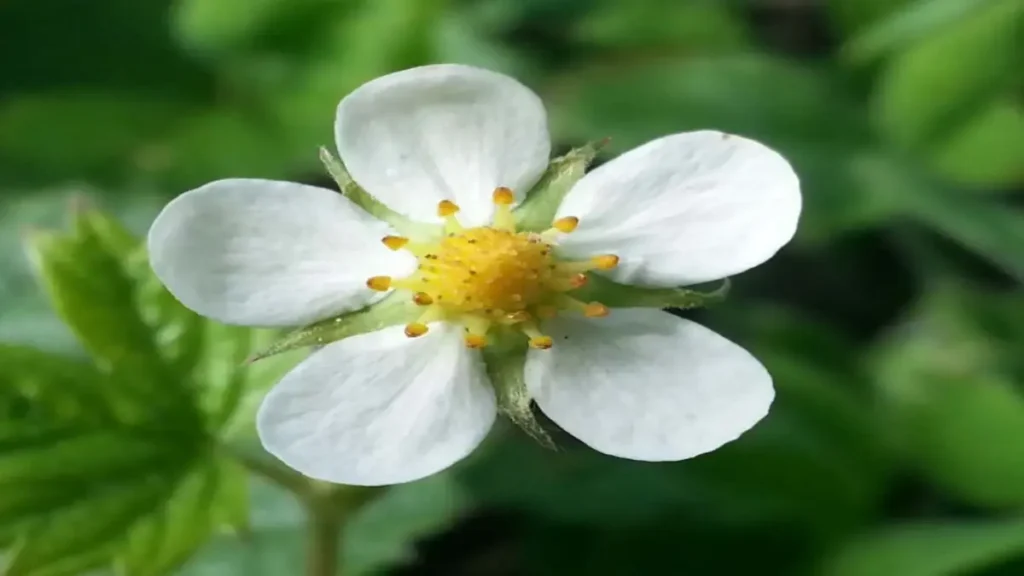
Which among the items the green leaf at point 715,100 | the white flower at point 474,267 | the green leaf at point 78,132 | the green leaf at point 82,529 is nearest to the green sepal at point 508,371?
the white flower at point 474,267

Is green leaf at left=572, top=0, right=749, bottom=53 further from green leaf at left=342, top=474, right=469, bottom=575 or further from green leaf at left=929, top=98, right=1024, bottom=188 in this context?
green leaf at left=342, top=474, right=469, bottom=575

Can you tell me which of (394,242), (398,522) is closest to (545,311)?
(394,242)

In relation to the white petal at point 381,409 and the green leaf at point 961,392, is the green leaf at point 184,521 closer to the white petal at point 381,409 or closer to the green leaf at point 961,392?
the white petal at point 381,409

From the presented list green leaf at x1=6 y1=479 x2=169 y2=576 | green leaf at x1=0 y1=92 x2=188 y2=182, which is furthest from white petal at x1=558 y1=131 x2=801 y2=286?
green leaf at x1=0 y1=92 x2=188 y2=182

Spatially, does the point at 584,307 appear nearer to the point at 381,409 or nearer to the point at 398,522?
the point at 381,409

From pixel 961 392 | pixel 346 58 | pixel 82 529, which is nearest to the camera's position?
pixel 82 529

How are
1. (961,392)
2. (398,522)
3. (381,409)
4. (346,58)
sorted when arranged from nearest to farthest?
(381,409)
(398,522)
(961,392)
(346,58)
